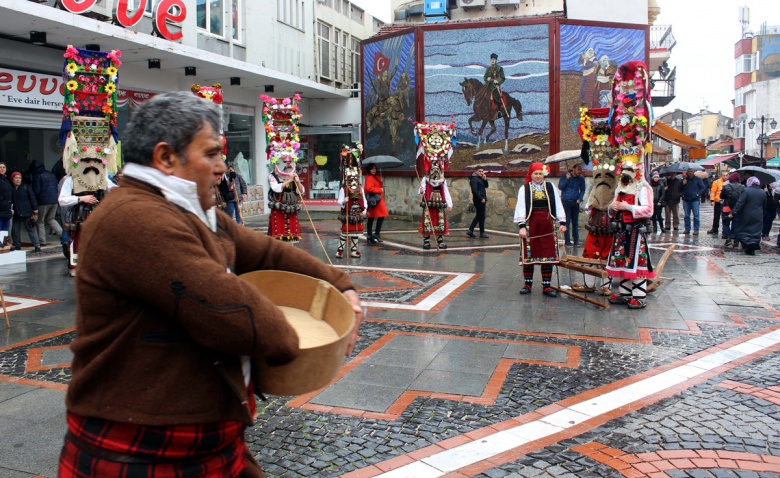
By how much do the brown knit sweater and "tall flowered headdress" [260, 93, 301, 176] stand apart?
973cm

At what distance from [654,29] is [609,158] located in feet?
72.1

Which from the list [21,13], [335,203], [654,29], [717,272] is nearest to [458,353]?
[717,272]

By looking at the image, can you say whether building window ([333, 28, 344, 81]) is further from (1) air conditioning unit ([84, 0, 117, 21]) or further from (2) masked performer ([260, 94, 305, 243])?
(2) masked performer ([260, 94, 305, 243])

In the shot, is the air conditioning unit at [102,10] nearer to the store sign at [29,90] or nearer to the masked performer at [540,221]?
the store sign at [29,90]

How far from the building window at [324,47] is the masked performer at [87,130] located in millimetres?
16044

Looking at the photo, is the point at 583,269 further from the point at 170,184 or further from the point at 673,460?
the point at 170,184

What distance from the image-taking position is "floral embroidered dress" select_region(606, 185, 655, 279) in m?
8.02

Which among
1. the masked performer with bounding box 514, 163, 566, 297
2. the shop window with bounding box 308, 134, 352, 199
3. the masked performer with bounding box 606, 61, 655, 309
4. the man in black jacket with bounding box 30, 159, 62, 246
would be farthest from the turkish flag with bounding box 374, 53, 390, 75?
the masked performer with bounding box 606, 61, 655, 309

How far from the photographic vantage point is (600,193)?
9016 mm

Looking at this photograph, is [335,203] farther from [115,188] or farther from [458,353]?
[115,188]

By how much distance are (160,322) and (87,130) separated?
27.6 feet

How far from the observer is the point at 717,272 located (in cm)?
1090

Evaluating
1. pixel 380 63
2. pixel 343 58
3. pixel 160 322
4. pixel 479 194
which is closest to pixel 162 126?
pixel 160 322

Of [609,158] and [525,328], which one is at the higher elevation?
[609,158]
